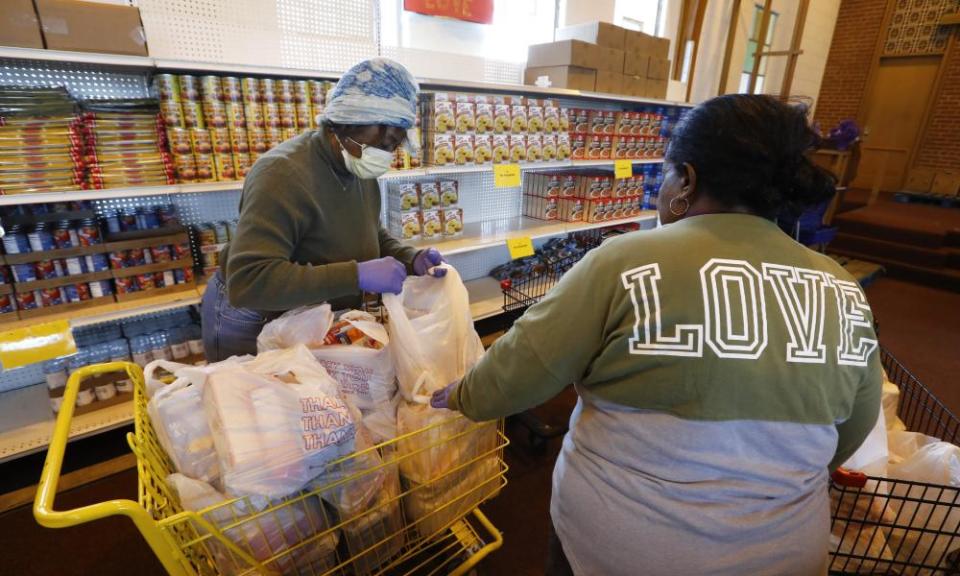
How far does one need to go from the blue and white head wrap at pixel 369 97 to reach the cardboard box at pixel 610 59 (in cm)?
228

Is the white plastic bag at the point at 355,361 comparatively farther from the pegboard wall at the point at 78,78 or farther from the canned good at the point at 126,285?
the pegboard wall at the point at 78,78

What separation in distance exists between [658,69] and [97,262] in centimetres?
389

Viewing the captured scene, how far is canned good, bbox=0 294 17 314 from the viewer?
6.30ft

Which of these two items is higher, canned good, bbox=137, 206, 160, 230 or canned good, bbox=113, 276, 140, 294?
canned good, bbox=137, 206, 160, 230

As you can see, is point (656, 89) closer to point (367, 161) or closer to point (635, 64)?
point (635, 64)

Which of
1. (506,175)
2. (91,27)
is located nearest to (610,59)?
(506,175)

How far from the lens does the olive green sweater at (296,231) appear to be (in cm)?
128

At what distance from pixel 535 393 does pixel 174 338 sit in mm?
2243

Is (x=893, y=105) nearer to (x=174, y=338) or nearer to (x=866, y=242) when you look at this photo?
(x=866, y=242)

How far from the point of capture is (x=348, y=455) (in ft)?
3.16

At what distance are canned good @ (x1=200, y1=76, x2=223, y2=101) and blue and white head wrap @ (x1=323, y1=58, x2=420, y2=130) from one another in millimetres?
938

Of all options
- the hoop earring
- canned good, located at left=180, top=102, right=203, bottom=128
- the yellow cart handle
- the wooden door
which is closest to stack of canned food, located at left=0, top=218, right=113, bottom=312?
canned good, located at left=180, top=102, right=203, bottom=128

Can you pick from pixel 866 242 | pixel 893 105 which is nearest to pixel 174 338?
pixel 866 242

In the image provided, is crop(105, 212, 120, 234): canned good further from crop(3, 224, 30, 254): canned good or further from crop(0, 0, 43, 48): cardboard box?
crop(0, 0, 43, 48): cardboard box
